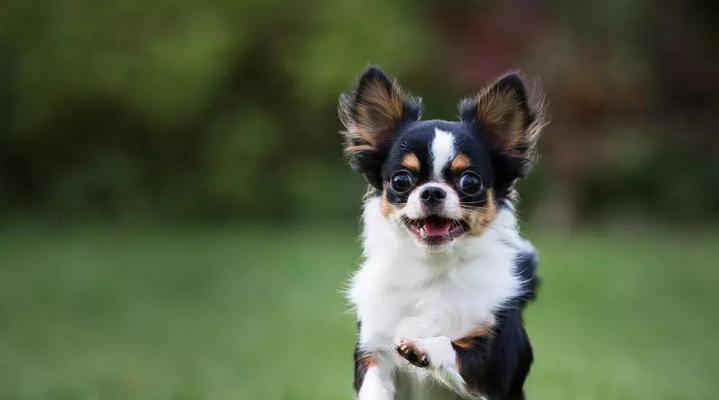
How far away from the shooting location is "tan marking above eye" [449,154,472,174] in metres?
4.49

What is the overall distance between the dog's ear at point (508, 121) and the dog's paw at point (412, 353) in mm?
877

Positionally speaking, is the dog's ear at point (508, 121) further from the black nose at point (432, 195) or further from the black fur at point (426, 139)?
the black nose at point (432, 195)

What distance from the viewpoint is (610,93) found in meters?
22.8

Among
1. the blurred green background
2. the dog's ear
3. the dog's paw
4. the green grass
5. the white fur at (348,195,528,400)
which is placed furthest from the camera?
the blurred green background

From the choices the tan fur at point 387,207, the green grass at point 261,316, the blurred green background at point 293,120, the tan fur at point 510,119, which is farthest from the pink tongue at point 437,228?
the blurred green background at point 293,120

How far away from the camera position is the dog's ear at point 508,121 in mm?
4812

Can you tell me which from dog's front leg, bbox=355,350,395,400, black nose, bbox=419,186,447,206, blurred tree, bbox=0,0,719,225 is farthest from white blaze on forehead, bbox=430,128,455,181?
blurred tree, bbox=0,0,719,225

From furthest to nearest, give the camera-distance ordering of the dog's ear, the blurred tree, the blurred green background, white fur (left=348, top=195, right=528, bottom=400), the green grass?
the blurred tree → the blurred green background → the green grass → the dog's ear → white fur (left=348, top=195, right=528, bottom=400)

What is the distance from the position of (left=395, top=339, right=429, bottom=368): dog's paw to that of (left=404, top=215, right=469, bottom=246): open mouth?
44cm

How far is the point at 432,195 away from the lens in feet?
14.4

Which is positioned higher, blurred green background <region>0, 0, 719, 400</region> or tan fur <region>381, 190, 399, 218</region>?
tan fur <region>381, 190, 399, 218</region>

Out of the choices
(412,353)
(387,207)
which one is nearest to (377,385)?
(412,353)

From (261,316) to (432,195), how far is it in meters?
8.28

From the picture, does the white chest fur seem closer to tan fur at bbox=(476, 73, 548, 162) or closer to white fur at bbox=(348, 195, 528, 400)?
white fur at bbox=(348, 195, 528, 400)
